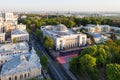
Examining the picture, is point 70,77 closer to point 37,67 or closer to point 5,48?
point 37,67

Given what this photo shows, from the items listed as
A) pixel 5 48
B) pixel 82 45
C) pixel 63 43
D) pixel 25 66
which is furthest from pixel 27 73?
pixel 82 45

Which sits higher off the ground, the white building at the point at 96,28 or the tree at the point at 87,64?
the white building at the point at 96,28

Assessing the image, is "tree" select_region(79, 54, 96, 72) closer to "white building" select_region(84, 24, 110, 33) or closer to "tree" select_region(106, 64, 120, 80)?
"tree" select_region(106, 64, 120, 80)

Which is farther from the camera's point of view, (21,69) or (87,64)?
(87,64)

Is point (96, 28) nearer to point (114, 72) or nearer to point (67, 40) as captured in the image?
point (67, 40)

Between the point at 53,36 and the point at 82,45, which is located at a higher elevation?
the point at 53,36

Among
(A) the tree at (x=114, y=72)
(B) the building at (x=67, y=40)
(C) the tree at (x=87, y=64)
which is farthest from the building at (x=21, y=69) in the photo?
(B) the building at (x=67, y=40)

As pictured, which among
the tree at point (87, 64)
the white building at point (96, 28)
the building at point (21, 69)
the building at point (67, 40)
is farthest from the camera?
the white building at point (96, 28)

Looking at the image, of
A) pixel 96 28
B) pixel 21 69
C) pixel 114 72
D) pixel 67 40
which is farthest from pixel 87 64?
pixel 96 28

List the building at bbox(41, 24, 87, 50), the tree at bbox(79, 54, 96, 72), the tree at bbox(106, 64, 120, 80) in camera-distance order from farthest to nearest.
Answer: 1. the building at bbox(41, 24, 87, 50)
2. the tree at bbox(79, 54, 96, 72)
3. the tree at bbox(106, 64, 120, 80)

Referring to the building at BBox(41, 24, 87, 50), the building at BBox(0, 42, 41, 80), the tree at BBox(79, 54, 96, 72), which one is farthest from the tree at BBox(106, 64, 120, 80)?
the building at BBox(41, 24, 87, 50)

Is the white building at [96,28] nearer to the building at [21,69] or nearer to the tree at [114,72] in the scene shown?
the building at [21,69]
